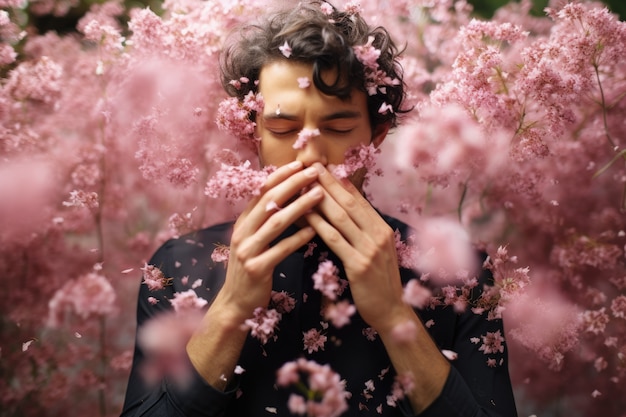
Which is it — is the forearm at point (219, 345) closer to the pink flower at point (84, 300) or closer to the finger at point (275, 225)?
the finger at point (275, 225)

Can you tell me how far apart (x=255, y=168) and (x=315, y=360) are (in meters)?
0.59

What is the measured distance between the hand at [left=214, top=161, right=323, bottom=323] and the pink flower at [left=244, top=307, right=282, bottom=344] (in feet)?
0.05

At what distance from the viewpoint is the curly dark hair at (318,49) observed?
100 cm

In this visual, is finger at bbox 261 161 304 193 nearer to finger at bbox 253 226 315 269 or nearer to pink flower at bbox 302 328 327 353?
finger at bbox 253 226 315 269

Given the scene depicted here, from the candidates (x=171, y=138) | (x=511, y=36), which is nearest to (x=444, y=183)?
(x=511, y=36)

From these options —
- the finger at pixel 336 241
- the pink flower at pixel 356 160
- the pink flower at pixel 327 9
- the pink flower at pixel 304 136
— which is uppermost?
the pink flower at pixel 327 9

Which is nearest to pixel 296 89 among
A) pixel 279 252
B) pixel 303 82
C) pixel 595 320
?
pixel 303 82

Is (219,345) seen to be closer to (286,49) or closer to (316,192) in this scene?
(316,192)

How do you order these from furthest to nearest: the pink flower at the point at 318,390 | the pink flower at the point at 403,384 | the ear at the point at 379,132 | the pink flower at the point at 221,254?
the ear at the point at 379,132
the pink flower at the point at 221,254
the pink flower at the point at 403,384
the pink flower at the point at 318,390

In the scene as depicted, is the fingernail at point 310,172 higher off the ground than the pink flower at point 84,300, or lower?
higher

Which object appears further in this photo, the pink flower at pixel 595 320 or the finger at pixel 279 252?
the pink flower at pixel 595 320

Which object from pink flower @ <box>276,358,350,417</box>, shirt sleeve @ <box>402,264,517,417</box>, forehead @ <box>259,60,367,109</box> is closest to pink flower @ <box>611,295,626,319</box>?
shirt sleeve @ <box>402,264,517,417</box>

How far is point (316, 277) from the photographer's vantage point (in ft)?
2.60

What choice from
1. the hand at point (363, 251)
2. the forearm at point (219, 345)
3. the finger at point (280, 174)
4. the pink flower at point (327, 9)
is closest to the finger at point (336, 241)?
the hand at point (363, 251)
